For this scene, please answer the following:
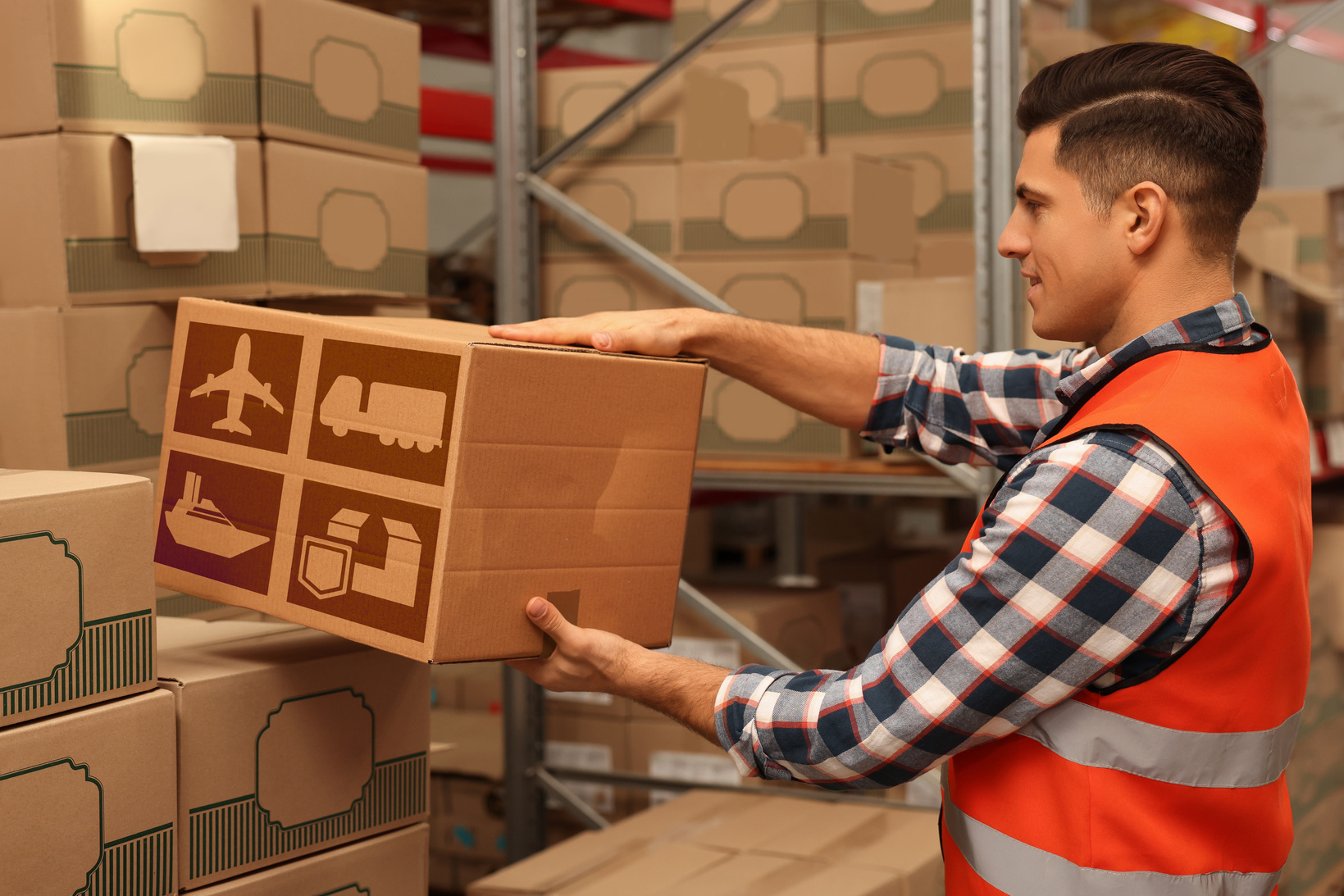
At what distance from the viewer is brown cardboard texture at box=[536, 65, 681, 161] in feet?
10.5

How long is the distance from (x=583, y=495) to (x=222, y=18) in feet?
4.18

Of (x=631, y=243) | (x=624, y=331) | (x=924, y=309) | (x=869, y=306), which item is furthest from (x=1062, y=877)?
(x=631, y=243)

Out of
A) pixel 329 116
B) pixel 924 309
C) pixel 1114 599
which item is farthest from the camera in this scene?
pixel 924 309

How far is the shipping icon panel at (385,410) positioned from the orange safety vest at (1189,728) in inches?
25.3

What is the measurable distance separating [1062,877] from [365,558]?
2.61 ft

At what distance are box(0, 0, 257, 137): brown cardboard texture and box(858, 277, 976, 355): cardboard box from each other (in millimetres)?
1349

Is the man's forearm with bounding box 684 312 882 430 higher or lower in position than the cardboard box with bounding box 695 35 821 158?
lower

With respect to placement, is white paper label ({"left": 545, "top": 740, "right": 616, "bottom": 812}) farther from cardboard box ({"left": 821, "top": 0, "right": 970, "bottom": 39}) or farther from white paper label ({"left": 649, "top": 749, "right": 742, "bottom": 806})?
cardboard box ({"left": 821, "top": 0, "right": 970, "bottom": 39})

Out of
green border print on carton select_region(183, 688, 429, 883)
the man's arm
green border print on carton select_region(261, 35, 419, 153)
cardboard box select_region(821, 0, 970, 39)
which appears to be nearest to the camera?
green border print on carton select_region(183, 688, 429, 883)

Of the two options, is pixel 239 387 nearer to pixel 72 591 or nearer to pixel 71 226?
pixel 72 591

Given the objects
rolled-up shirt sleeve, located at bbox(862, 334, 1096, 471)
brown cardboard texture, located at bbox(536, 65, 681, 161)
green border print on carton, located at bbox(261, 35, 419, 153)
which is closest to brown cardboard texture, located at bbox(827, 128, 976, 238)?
brown cardboard texture, located at bbox(536, 65, 681, 161)

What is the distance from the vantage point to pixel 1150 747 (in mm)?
1289

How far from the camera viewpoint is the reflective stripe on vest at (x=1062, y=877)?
4.27 feet

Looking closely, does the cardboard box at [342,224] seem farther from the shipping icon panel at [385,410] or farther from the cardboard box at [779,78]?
the cardboard box at [779,78]
